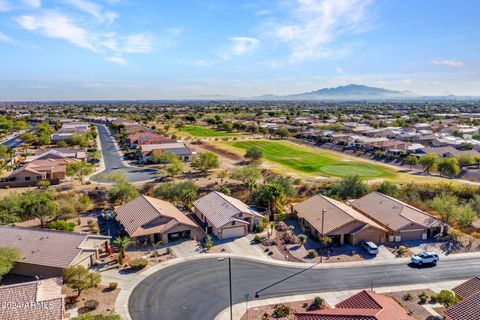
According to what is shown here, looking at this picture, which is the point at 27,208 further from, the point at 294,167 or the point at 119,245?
the point at 294,167

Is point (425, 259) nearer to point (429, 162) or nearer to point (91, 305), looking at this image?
point (91, 305)

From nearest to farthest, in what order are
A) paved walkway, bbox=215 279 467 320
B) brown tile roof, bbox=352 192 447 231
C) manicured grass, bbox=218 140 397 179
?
paved walkway, bbox=215 279 467 320 → brown tile roof, bbox=352 192 447 231 → manicured grass, bbox=218 140 397 179

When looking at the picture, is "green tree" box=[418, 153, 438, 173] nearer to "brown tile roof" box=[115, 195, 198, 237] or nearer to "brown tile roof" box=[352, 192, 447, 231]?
"brown tile roof" box=[352, 192, 447, 231]

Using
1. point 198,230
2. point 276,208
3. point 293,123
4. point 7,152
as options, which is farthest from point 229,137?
point 198,230

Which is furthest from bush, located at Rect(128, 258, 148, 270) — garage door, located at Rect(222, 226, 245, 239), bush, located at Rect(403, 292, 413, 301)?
bush, located at Rect(403, 292, 413, 301)

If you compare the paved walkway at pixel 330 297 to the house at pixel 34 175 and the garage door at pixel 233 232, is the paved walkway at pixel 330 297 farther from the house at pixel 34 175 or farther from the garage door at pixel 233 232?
the house at pixel 34 175

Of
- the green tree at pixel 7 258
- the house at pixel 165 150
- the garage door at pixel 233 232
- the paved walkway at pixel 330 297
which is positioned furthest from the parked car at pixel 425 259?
the house at pixel 165 150
